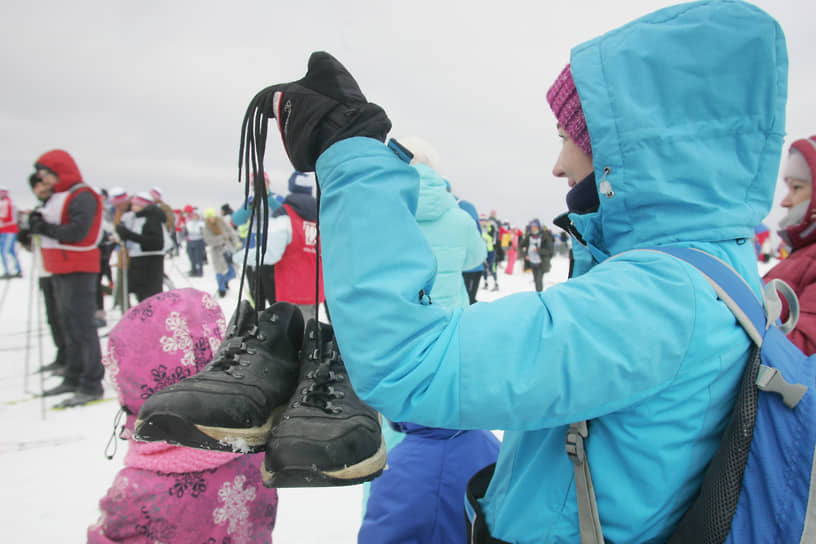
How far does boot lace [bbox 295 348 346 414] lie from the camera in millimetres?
875

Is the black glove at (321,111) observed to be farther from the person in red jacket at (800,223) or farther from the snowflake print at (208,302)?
the person in red jacket at (800,223)

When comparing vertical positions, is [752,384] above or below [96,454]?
above

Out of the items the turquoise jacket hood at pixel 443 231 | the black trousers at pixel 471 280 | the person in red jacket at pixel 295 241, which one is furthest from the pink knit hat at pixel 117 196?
the turquoise jacket hood at pixel 443 231

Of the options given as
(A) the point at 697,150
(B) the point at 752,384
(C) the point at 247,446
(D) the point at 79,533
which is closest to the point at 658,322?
(B) the point at 752,384

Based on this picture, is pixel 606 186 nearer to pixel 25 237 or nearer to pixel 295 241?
pixel 295 241

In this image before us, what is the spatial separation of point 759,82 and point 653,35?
19cm

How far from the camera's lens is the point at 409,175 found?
76 cm

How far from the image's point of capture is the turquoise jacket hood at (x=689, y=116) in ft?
2.36

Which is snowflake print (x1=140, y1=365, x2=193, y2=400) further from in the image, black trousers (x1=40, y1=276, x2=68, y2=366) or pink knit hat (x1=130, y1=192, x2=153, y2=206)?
pink knit hat (x1=130, y1=192, x2=153, y2=206)

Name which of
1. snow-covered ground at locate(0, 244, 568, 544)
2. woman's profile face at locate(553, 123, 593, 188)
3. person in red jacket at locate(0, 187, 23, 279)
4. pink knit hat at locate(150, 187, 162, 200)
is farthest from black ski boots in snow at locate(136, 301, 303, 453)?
person in red jacket at locate(0, 187, 23, 279)

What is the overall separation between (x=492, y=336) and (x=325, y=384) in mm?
450

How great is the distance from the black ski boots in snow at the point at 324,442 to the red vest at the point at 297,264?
3.14m

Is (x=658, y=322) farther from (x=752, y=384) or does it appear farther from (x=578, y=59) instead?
(x=578, y=59)

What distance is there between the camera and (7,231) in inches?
447
